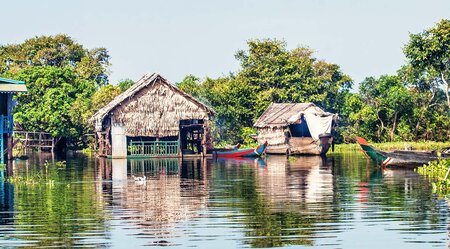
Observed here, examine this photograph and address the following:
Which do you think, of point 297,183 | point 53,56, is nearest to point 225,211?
point 297,183

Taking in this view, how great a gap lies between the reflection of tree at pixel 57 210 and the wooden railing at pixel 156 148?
52.3 ft

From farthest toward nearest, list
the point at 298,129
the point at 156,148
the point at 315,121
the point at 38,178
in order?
the point at 298,129 < the point at 315,121 < the point at 156,148 < the point at 38,178

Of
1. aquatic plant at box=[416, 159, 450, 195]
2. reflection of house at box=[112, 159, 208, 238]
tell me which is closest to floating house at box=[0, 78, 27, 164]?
reflection of house at box=[112, 159, 208, 238]

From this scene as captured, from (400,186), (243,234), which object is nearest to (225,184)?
(400,186)

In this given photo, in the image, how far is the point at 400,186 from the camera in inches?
976

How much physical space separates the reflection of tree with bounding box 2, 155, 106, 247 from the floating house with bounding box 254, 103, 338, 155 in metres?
19.6

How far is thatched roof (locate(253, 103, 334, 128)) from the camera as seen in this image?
162ft

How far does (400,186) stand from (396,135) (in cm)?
3018

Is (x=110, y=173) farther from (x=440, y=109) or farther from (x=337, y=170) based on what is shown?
(x=440, y=109)

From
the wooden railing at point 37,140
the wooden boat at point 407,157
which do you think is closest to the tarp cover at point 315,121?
the wooden boat at point 407,157

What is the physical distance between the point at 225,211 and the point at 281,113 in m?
32.4

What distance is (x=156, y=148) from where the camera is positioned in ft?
156

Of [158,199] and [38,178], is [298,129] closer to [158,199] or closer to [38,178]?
[38,178]

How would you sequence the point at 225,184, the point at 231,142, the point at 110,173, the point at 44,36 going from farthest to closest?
1. the point at 44,36
2. the point at 231,142
3. the point at 110,173
4. the point at 225,184
